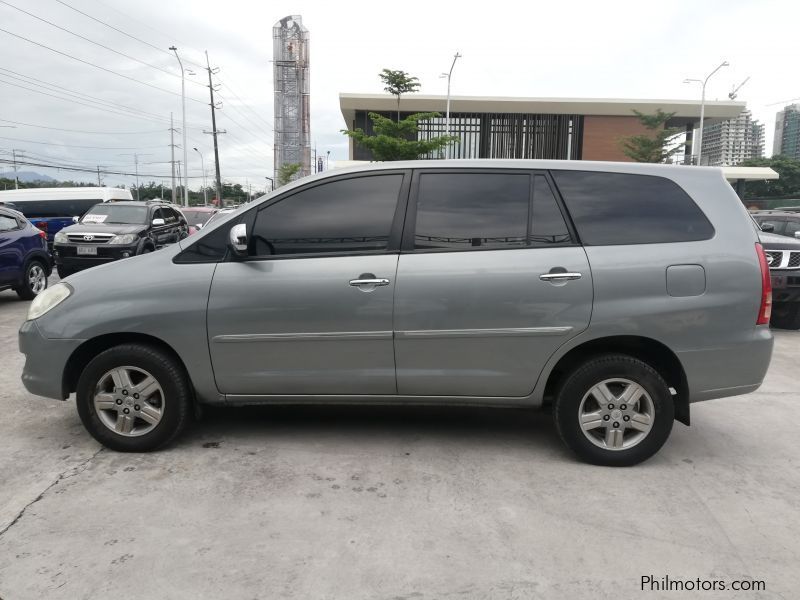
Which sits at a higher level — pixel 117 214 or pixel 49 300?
pixel 117 214

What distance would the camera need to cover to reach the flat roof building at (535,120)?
43094 millimetres

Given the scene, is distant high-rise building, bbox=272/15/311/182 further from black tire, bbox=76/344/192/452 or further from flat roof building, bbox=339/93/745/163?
black tire, bbox=76/344/192/452

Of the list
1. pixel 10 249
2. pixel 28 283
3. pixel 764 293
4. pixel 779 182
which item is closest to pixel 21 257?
pixel 10 249

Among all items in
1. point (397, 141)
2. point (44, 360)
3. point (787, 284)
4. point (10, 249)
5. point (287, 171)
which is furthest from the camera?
point (287, 171)

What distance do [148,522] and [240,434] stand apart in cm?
118

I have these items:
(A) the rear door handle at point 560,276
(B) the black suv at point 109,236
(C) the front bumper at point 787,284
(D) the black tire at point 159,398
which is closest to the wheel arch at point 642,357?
(A) the rear door handle at point 560,276

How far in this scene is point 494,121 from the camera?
46.7 m

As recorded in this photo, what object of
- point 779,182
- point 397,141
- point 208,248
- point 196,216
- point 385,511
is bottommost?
point 385,511

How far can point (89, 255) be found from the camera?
11.9m

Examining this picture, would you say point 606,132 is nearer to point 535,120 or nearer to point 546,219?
point 535,120

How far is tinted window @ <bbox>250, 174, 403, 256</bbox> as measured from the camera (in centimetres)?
367

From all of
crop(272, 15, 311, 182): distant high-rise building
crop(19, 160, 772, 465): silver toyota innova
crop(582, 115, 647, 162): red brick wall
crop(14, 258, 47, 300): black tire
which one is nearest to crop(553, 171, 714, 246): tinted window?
crop(19, 160, 772, 465): silver toyota innova

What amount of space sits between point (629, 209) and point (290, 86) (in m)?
89.1

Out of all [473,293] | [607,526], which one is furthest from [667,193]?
[607,526]
